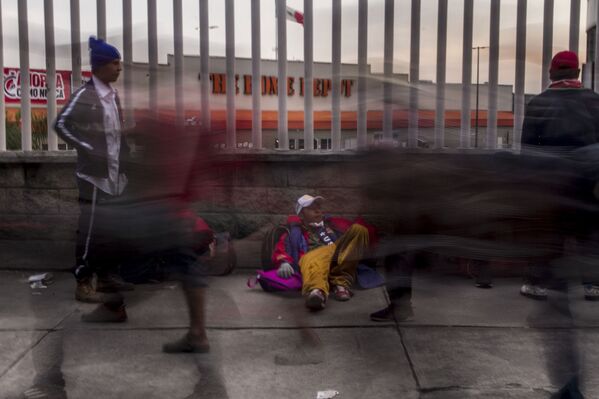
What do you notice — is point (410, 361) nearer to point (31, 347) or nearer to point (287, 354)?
point (287, 354)

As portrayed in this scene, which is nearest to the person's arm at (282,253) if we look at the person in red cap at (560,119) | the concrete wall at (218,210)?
the concrete wall at (218,210)

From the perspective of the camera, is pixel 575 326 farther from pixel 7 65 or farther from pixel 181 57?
pixel 7 65

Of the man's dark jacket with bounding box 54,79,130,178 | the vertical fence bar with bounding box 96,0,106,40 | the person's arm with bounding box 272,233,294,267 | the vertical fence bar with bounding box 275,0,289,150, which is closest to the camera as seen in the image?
the man's dark jacket with bounding box 54,79,130,178

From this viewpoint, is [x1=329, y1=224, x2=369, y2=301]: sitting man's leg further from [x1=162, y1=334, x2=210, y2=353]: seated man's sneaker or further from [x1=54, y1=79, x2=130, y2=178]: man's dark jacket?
[x1=54, y1=79, x2=130, y2=178]: man's dark jacket

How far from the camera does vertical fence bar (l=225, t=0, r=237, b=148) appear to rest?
186 cm

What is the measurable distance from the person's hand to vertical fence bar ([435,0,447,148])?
1.27 m

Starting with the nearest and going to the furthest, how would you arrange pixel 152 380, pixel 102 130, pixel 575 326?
pixel 102 130 → pixel 575 326 → pixel 152 380

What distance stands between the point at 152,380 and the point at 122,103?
1.49m

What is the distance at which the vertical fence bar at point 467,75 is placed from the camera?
71.7 inches

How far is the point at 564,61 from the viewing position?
5.99 ft

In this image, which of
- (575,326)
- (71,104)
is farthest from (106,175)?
(575,326)

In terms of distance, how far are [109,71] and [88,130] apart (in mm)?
209

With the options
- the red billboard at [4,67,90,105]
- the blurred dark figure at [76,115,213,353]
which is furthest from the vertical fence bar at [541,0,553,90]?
the red billboard at [4,67,90,105]

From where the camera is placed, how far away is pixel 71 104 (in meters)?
2.01
